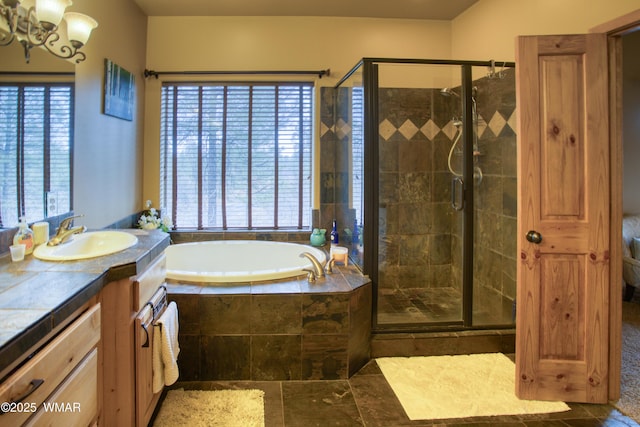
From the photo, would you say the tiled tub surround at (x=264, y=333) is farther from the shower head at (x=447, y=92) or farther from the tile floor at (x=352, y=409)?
the shower head at (x=447, y=92)

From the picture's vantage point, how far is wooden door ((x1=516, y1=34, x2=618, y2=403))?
1980 millimetres

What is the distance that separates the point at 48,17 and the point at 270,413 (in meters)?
2.17

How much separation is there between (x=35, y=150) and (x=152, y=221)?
1.49 m

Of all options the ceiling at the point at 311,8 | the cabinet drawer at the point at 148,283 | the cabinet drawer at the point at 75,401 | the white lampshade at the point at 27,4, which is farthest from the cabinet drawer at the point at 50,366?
the ceiling at the point at 311,8

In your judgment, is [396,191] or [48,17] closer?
[48,17]

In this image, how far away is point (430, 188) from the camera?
343 centimetres

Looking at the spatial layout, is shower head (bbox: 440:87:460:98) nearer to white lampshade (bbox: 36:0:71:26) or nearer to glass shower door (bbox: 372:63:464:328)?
glass shower door (bbox: 372:63:464:328)

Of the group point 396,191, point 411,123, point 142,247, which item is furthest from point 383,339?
point 411,123

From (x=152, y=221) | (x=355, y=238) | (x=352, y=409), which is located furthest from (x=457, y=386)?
(x=152, y=221)

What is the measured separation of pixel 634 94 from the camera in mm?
4211

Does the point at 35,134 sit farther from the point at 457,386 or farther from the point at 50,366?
the point at 457,386

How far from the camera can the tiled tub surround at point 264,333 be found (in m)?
2.19

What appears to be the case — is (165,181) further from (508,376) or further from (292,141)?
(508,376)

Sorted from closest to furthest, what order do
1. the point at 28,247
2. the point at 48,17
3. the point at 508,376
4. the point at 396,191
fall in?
the point at 28,247, the point at 48,17, the point at 508,376, the point at 396,191
